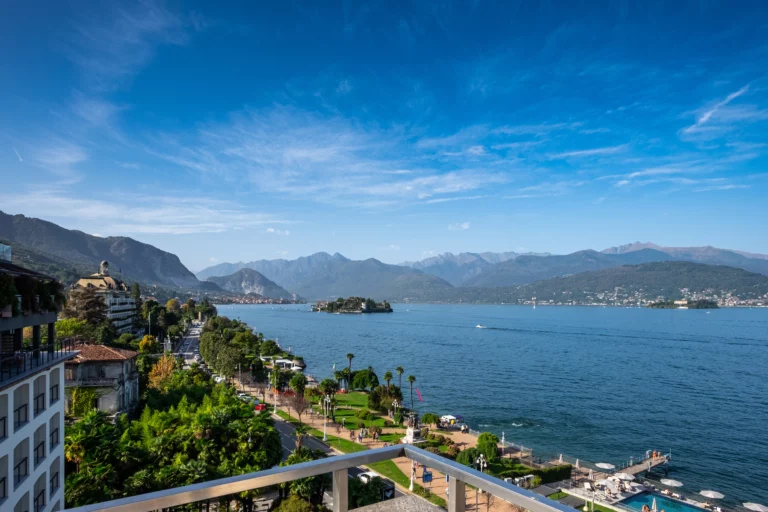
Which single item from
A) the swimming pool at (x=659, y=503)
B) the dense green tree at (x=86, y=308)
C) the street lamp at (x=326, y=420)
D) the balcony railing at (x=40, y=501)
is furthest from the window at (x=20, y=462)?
the dense green tree at (x=86, y=308)

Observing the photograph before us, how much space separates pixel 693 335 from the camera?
106375 millimetres

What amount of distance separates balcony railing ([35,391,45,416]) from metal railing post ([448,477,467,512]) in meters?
15.1

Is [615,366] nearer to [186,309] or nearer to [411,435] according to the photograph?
[411,435]

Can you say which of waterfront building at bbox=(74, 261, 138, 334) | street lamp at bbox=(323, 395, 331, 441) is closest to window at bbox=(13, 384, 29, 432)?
street lamp at bbox=(323, 395, 331, 441)

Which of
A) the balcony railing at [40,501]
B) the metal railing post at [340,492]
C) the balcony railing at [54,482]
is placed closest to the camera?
the metal railing post at [340,492]

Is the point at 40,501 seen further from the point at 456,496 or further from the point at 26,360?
the point at 456,496

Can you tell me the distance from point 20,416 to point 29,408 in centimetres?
46

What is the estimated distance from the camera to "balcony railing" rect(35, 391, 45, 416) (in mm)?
13781

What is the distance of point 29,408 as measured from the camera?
42.9 ft

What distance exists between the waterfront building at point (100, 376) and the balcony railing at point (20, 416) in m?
11.6

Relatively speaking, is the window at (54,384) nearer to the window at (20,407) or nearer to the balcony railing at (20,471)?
the window at (20,407)

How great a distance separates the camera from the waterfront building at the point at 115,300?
63.2 metres

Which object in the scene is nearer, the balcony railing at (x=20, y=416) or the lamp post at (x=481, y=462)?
the balcony railing at (x=20, y=416)

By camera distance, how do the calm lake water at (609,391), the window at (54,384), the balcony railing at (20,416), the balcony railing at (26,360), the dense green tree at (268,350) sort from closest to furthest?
the balcony railing at (26,360), the balcony railing at (20,416), the window at (54,384), the calm lake water at (609,391), the dense green tree at (268,350)
